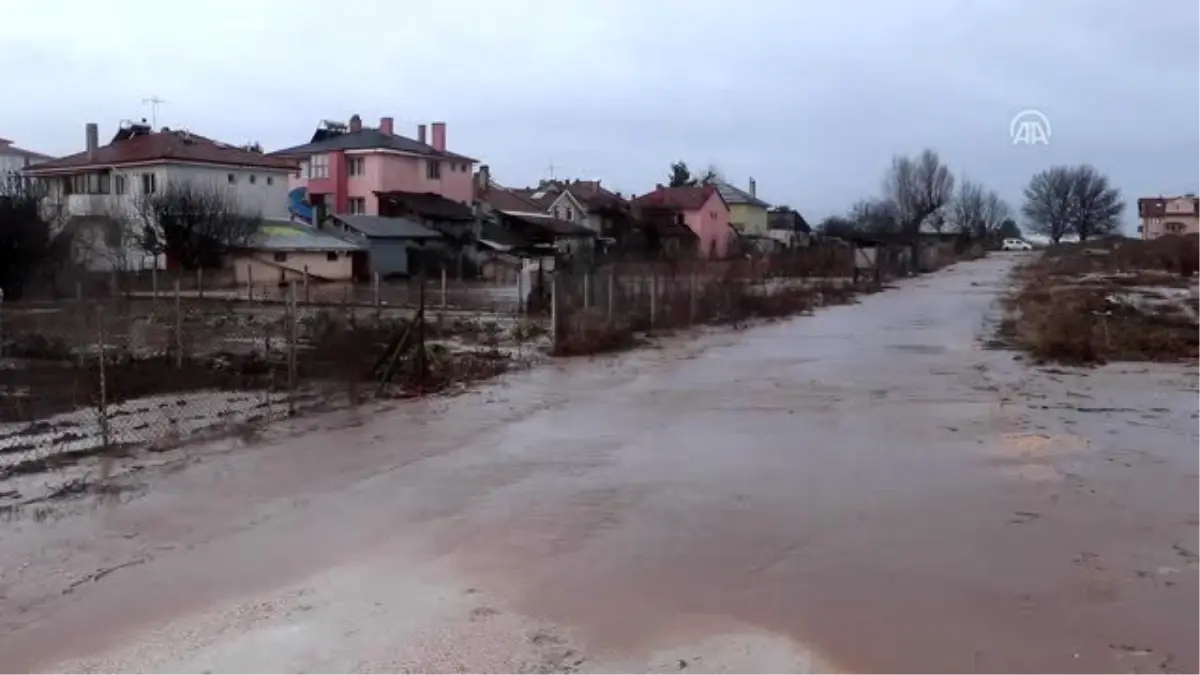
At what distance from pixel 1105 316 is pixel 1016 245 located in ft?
393

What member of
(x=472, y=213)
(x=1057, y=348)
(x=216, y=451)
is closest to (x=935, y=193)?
(x=472, y=213)

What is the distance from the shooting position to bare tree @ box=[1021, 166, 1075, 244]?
5285 inches

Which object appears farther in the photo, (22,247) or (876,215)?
(876,215)

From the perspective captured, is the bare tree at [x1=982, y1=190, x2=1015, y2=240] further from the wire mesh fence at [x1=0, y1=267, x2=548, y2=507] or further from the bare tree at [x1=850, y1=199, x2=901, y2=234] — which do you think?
the wire mesh fence at [x1=0, y1=267, x2=548, y2=507]

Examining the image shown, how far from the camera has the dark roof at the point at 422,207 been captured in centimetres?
6331

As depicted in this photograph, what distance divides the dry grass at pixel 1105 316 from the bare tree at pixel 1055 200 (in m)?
76.4

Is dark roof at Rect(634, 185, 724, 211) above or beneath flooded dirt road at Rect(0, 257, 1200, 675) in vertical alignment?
above

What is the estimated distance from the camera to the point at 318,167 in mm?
69750

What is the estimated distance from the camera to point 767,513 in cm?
920

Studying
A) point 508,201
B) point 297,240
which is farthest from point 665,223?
point 297,240

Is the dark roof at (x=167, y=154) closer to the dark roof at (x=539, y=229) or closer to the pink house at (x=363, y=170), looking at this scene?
the pink house at (x=363, y=170)

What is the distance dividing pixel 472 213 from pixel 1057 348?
47.0m

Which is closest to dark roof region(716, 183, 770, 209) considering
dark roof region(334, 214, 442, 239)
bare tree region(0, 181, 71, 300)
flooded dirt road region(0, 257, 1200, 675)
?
dark roof region(334, 214, 442, 239)

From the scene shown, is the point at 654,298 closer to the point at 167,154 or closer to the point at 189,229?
the point at 189,229
